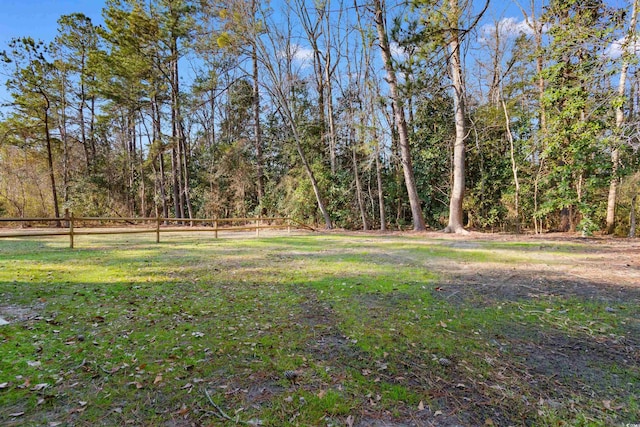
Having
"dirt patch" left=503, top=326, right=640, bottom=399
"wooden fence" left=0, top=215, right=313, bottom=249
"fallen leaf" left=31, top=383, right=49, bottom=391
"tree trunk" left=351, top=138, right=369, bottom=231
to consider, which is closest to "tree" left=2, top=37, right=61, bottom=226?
"wooden fence" left=0, top=215, right=313, bottom=249

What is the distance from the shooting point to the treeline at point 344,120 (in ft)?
30.9

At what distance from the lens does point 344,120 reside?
16297 millimetres

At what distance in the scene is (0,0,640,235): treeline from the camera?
9.41m

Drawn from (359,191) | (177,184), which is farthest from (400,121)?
(177,184)

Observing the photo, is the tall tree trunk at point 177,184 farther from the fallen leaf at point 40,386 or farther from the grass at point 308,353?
the fallen leaf at point 40,386

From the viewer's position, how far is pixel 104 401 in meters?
2.00

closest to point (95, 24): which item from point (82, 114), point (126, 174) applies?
point (82, 114)

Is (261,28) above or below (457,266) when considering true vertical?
above

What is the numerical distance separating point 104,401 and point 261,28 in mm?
16901

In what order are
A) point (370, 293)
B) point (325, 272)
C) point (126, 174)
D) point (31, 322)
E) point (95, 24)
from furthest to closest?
point (126, 174), point (95, 24), point (325, 272), point (370, 293), point (31, 322)

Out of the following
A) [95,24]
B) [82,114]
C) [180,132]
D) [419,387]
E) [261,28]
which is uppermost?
[95,24]

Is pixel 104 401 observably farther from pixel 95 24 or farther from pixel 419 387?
pixel 95 24

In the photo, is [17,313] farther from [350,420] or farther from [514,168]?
[514,168]

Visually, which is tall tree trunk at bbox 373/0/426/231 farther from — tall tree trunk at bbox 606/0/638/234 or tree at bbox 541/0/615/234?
tall tree trunk at bbox 606/0/638/234
